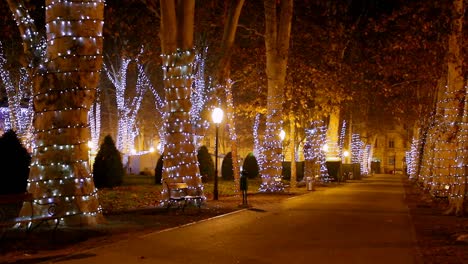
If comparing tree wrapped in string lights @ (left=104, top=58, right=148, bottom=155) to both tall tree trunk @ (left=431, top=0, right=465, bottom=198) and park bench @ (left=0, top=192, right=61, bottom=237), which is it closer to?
tall tree trunk @ (left=431, top=0, right=465, bottom=198)

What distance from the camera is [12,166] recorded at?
21.0 metres

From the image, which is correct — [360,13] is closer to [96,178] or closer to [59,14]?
[96,178]

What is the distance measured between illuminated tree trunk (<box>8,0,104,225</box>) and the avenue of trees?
0.07ft

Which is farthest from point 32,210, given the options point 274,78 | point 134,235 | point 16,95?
point 16,95

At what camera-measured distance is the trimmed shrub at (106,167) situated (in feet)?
92.4

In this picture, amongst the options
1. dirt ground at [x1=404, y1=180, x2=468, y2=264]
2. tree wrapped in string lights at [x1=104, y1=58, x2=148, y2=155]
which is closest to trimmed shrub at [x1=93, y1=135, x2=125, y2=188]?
dirt ground at [x1=404, y1=180, x2=468, y2=264]

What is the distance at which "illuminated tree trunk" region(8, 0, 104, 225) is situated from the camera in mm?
13680

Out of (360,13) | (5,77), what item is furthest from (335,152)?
(5,77)

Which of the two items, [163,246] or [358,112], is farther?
[358,112]

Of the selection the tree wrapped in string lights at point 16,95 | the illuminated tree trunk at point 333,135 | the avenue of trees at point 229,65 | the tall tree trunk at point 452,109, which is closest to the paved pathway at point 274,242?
the avenue of trees at point 229,65

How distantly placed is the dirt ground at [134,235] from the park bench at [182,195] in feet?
1.18

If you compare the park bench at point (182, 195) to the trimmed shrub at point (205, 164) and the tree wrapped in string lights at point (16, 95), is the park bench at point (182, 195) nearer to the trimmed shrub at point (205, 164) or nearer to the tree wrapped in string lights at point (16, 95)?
the tree wrapped in string lights at point (16, 95)

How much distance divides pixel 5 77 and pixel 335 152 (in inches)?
1077

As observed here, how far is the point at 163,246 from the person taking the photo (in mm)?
11844
